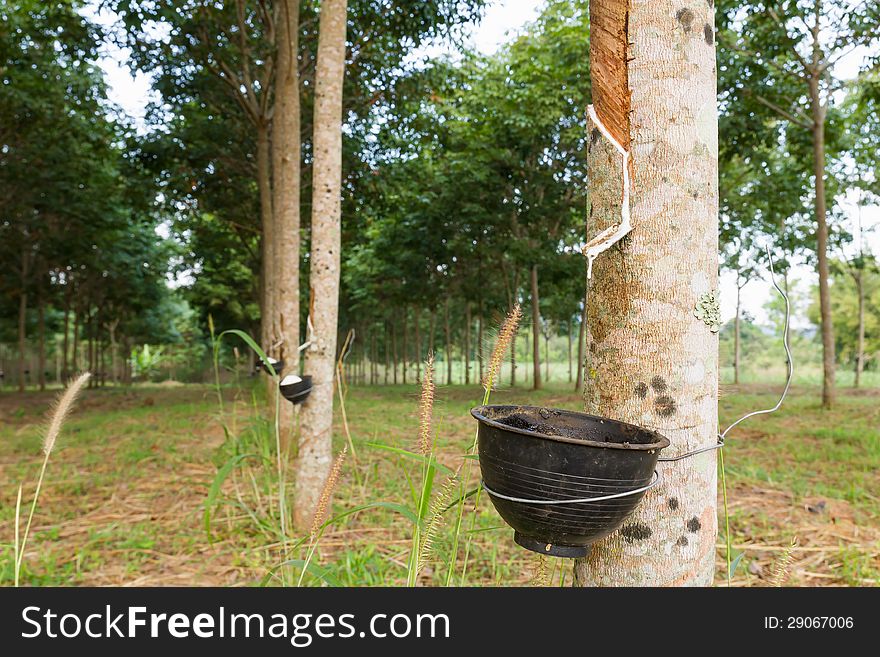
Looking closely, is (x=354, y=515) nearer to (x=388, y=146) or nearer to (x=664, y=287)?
(x=664, y=287)

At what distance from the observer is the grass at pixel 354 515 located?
2.80m

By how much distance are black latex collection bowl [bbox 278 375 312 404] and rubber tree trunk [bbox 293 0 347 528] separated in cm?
7

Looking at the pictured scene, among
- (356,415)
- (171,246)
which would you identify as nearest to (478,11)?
(356,415)

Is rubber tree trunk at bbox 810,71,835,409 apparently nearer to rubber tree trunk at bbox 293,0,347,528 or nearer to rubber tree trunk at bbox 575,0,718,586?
rubber tree trunk at bbox 293,0,347,528

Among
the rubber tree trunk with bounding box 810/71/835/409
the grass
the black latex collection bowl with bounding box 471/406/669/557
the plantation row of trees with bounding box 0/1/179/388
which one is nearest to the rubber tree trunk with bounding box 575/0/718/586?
the black latex collection bowl with bounding box 471/406/669/557

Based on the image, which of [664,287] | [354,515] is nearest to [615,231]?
[664,287]

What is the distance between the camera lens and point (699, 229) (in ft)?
4.71

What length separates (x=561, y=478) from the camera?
3.92 ft

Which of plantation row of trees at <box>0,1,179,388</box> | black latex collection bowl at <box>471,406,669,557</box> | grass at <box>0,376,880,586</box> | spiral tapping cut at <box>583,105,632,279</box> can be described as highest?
plantation row of trees at <box>0,1,179,388</box>

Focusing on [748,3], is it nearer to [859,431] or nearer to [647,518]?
[859,431]

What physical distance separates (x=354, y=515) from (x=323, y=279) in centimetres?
152

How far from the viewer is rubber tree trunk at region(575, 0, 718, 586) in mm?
1412

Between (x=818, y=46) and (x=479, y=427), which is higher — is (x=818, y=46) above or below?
above

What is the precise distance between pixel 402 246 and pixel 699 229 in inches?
508
